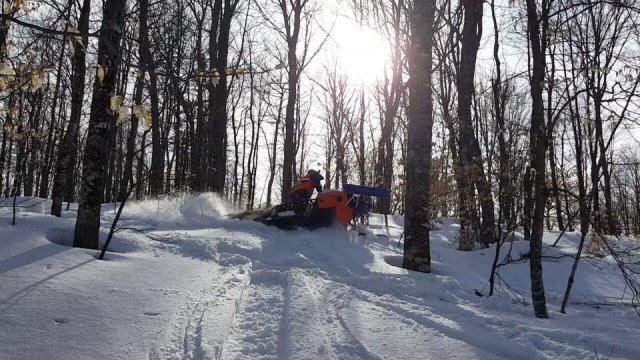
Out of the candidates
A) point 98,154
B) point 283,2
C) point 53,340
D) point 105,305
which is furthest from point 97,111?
point 283,2

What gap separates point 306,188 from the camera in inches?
383

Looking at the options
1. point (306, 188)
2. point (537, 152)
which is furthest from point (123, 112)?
point (306, 188)

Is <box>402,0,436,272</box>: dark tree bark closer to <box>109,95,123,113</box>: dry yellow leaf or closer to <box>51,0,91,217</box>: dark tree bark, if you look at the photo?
<box>109,95,123,113</box>: dry yellow leaf

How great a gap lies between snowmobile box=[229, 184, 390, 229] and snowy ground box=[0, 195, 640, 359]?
2.86 metres

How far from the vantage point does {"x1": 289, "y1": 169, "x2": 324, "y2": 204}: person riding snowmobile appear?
9648 millimetres

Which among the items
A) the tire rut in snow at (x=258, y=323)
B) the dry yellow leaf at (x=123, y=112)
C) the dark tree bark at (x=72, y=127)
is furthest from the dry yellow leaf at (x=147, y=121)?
the dark tree bark at (x=72, y=127)

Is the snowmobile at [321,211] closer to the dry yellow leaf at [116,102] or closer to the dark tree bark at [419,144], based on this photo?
the dark tree bark at [419,144]

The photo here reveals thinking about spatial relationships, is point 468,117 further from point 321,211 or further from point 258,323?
point 258,323

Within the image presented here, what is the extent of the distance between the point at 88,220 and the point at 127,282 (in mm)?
1987

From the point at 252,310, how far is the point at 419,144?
12.5 feet

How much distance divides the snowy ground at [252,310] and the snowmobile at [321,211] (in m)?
2.86

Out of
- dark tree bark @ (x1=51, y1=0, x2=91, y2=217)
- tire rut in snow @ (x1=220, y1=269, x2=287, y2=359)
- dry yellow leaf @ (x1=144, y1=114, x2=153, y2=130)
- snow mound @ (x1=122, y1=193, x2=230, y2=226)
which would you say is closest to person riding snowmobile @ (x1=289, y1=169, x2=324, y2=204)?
snow mound @ (x1=122, y1=193, x2=230, y2=226)

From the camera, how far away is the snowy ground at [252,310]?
266 cm

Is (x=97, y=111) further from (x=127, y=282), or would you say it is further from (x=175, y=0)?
(x=175, y=0)
